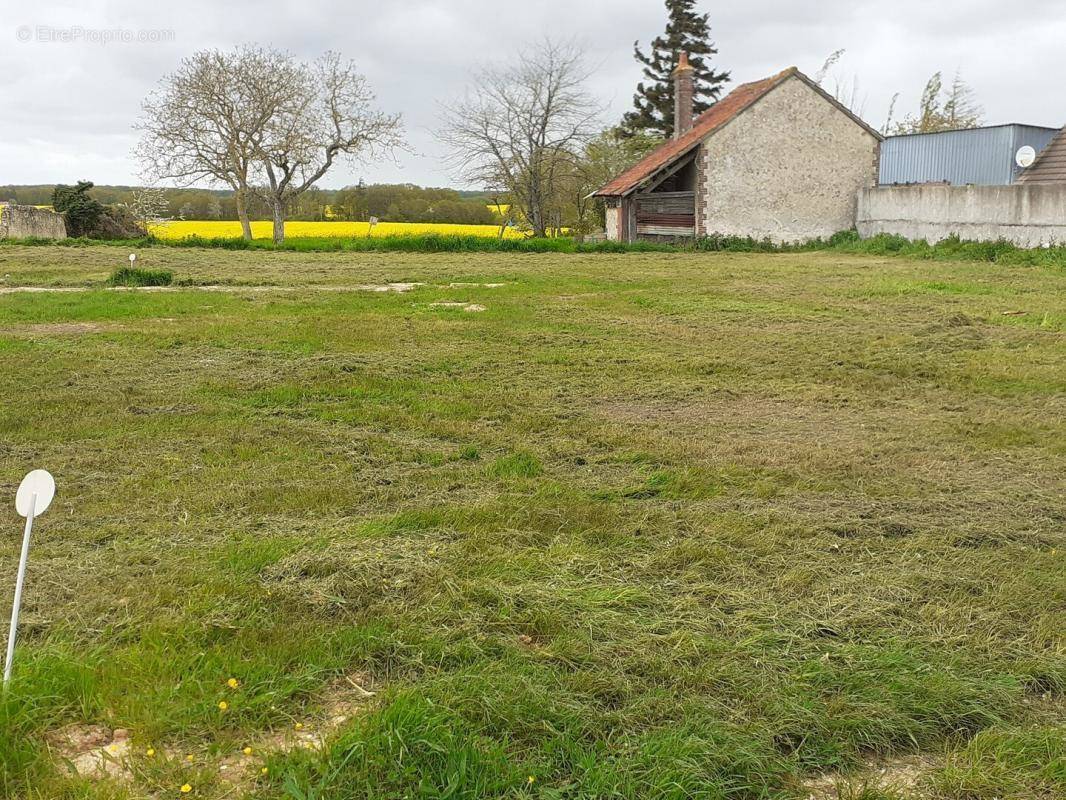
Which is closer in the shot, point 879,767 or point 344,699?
point 879,767

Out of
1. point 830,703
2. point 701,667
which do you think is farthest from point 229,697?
point 830,703

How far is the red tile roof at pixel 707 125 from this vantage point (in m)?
27.6

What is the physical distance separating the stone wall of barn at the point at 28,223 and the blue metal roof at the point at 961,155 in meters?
28.2

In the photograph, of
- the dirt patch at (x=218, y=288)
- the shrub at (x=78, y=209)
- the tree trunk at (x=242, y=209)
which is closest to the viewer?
the dirt patch at (x=218, y=288)

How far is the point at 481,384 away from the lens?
7.89 metres

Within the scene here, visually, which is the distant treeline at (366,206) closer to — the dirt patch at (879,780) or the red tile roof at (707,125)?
the red tile roof at (707,125)

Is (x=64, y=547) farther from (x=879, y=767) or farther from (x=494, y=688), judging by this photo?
(x=879, y=767)

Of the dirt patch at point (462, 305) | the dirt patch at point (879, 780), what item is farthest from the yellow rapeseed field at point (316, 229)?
the dirt patch at point (879, 780)

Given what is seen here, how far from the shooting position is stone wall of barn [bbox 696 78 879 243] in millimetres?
28000

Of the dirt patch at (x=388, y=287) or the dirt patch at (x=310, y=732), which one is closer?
the dirt patch at (x=310, y=732)

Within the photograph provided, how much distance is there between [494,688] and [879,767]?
116 cm

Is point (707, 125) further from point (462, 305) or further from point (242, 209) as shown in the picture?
point (242, 209)

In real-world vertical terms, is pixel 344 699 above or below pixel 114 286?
below

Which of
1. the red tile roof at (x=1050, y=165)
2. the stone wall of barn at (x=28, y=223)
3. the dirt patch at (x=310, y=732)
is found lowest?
the dirt patch at (x=310, y=732)
